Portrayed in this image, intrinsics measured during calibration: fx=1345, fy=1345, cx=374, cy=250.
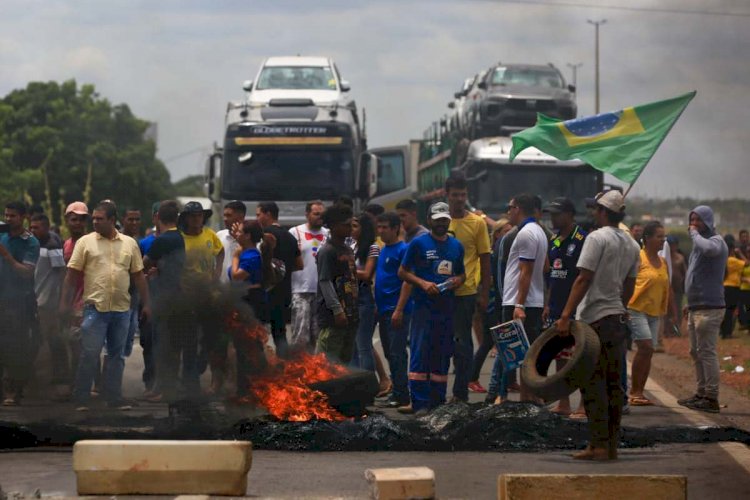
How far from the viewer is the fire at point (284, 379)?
9805 mm

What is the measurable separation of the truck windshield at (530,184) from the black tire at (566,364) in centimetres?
1505

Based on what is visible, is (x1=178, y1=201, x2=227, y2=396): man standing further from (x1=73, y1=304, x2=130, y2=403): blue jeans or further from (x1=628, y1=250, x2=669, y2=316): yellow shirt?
(x1=628, y1=250, x2=669, y2=316): yellow shirt

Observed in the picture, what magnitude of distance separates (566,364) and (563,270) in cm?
212

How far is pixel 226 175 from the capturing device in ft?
74.5

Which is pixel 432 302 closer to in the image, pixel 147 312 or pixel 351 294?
pixel 351 294

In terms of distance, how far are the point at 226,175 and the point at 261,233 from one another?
11.5 m

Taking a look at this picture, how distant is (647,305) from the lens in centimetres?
1273

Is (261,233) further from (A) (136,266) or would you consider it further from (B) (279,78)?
(B) (279,78)

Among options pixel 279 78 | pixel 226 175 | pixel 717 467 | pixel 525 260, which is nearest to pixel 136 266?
pixel 525 260

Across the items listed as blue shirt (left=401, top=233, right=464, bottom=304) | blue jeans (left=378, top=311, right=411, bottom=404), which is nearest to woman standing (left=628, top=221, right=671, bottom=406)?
blue shirt (left=401, top=233, right=464, bottom=304)

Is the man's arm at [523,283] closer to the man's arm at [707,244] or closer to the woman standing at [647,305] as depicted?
the woman standing at [647,305]

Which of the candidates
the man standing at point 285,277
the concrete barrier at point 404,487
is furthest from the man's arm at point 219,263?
the concrete barrier at point 404,487

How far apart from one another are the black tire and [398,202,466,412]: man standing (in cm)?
162

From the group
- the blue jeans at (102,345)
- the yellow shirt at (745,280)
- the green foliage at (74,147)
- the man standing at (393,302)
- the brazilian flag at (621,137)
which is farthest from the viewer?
the green foliage at (74,147)
